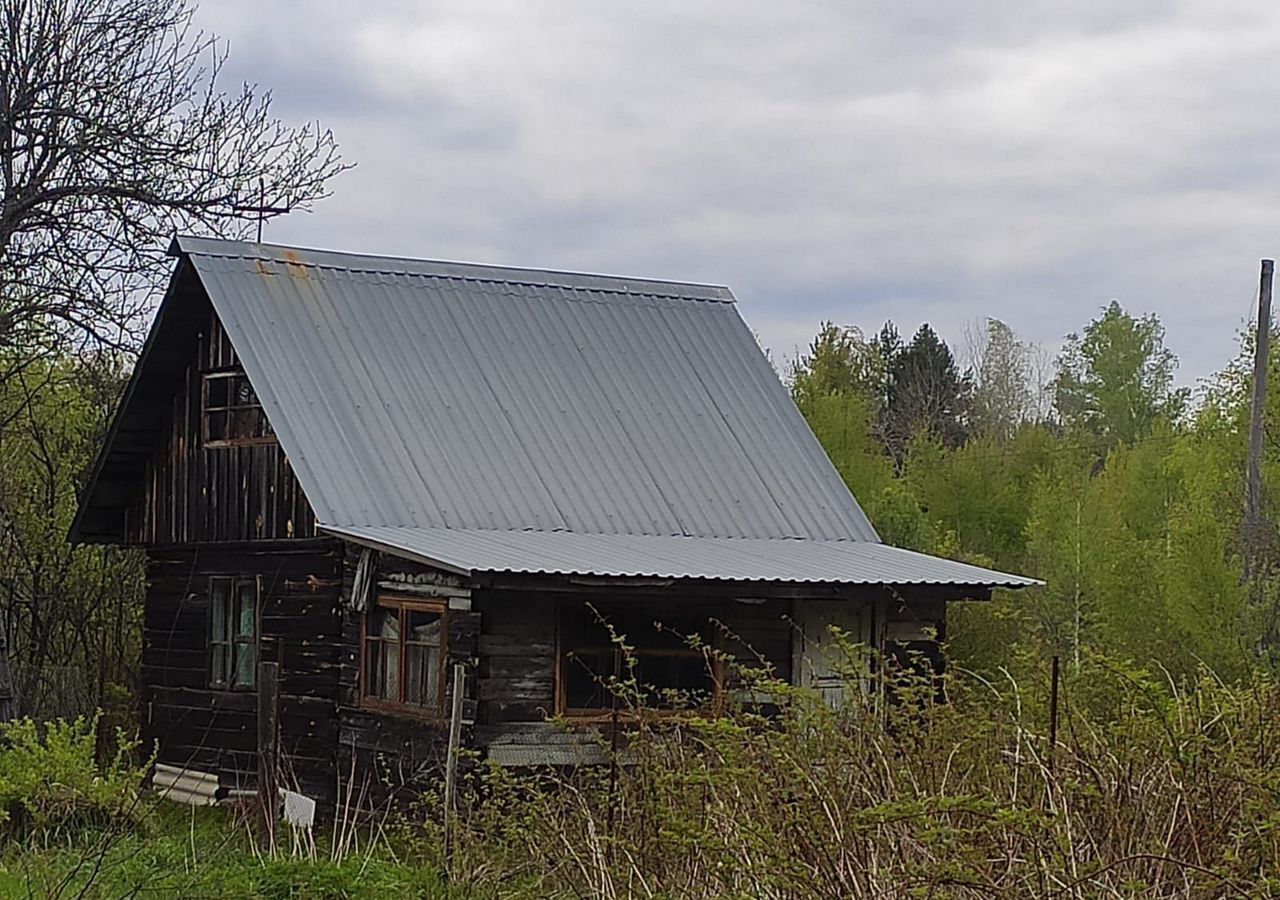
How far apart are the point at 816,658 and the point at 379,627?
12.4 feet

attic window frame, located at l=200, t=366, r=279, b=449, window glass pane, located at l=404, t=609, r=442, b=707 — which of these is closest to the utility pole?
window glass pane, located at l=404, t=609, r=442, b=707

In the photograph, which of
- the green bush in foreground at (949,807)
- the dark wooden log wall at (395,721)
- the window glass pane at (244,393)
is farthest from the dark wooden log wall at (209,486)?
the green bush in foreground at (949,807)

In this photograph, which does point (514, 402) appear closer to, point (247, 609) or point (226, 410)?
point (226, 410)

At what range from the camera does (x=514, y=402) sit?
1780 cm

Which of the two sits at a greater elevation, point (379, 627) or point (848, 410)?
point (848, 410)

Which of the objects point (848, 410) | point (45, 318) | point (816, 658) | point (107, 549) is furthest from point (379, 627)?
point (848, 410)

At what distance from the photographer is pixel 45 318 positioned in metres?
18.1

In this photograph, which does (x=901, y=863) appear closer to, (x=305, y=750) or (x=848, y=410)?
(x=305, y=750)

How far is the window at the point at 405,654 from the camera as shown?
15047 millimetres

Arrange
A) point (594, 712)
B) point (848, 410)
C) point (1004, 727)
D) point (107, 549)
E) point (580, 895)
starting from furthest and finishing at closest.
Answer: point (848, 410)
point (107, 549)
point (594, 712)
point (580, 895)
point (1004, 727)

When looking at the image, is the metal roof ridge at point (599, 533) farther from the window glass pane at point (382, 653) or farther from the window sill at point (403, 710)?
the window sill at point (403, 710)

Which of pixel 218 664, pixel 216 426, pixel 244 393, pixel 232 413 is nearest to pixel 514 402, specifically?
pixel 244 393

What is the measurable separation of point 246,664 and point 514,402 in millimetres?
3545

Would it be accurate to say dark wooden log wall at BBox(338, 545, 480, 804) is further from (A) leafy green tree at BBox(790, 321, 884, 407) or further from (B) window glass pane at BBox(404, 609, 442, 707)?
(A) leafy green tree at BBox(790, 321, 884, 407)
